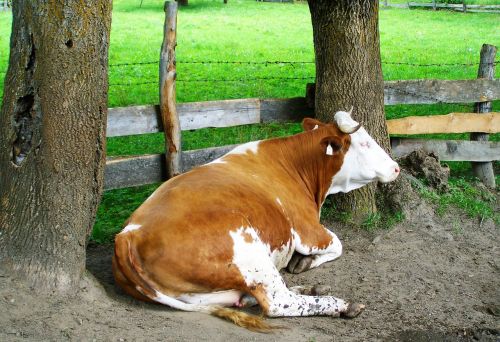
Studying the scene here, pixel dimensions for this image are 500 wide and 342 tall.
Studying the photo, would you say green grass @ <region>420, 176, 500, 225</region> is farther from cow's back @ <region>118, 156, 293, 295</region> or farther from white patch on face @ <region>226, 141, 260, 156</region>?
cow's back @ <region>118, 156, 293, 295</region>

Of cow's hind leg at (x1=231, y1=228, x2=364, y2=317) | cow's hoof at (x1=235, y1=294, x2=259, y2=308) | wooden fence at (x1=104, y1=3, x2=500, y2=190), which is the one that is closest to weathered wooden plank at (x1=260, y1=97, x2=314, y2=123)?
wooden fence at (x1=104, y1=3, x2=500, y2=190)

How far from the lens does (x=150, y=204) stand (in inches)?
215

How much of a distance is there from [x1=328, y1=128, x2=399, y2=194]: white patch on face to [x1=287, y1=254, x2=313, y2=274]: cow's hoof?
81 cm

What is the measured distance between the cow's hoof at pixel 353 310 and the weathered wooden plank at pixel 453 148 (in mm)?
3256

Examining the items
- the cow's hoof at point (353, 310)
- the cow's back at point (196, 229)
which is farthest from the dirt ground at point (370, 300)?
the cow's back at point (196, 229)

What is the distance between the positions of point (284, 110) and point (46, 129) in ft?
11.8

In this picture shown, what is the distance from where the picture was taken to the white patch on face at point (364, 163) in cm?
661

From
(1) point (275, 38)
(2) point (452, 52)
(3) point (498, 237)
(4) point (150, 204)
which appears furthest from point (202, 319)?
(1) point (275, 38)

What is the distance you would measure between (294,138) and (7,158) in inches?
106

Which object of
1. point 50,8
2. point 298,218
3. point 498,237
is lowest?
point 498,237

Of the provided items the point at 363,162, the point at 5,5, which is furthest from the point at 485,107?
the point at 5,5

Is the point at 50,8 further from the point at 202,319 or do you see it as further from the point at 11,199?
the point at 202,319

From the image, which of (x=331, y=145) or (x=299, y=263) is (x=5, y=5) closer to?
(x=331, y=145)

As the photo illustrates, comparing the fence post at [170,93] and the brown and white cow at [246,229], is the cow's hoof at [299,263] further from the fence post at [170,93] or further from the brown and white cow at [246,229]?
the fence post at [170,93]
